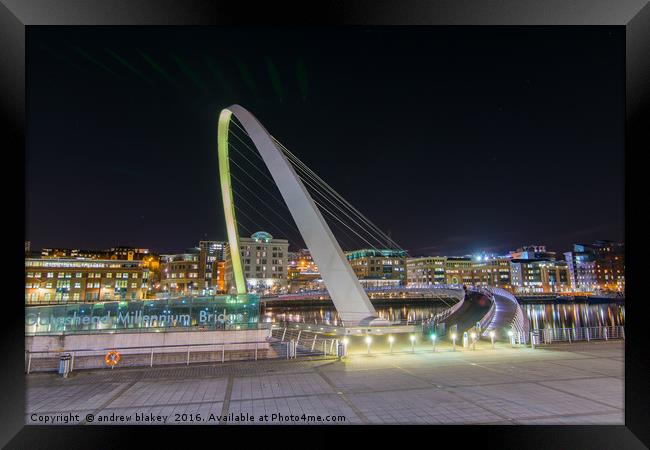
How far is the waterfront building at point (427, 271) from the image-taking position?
12775 cm

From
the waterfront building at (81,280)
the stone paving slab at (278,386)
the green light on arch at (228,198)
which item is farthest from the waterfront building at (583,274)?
the stone paving slab at (278,386)

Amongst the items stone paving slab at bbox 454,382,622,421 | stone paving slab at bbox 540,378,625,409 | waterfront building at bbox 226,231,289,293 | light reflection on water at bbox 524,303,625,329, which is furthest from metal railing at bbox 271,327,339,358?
waterfront building at bbox 226,231,289,293

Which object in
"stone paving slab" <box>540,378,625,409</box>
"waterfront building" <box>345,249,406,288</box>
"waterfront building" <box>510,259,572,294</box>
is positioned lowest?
"waterfront building" <box>510,259,572,294</box>

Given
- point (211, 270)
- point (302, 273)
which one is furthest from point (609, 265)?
point (211, 270)

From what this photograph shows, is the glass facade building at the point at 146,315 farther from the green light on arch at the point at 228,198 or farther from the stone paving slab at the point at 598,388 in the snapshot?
the green light on arch at the point at 228,198

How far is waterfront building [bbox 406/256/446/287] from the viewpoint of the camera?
128 metres

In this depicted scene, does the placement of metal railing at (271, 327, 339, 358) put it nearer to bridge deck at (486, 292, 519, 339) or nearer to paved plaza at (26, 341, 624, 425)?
paved plaza at (26, 341, 624, 425)

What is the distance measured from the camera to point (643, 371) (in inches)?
200

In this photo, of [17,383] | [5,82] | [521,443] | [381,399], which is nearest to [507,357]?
[381,399]

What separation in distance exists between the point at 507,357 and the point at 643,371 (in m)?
7.09

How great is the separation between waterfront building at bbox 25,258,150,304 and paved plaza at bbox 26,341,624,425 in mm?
72017
